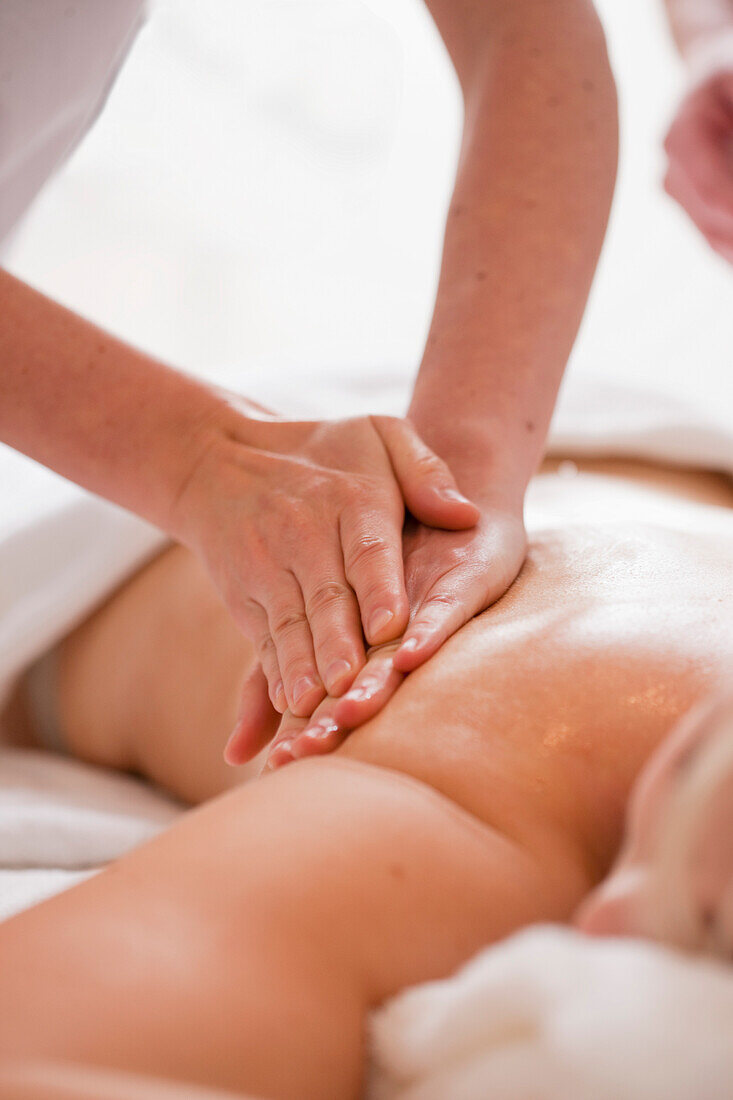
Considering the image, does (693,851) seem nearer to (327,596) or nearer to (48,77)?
(327,596)

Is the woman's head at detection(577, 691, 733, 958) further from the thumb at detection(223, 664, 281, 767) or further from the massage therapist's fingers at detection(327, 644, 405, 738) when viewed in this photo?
the thumb at detection(223, 664, 281, 767)

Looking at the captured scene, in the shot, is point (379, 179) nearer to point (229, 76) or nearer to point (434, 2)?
point (229, 76)

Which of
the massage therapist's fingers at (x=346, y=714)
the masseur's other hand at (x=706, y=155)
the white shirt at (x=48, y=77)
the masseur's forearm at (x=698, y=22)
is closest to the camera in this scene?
the massage therapist's fingers at (x=346, y=714)

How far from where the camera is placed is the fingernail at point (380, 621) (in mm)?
790

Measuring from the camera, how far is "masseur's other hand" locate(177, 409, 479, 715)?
805mm

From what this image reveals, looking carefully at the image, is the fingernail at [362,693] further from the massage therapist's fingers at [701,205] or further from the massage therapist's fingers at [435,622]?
the massage therapist's fingers at [701,205]

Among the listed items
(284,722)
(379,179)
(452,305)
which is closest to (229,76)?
(379,179)

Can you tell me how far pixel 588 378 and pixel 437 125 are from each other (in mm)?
1626

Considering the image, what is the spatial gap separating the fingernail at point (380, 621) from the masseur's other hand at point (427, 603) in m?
0.01

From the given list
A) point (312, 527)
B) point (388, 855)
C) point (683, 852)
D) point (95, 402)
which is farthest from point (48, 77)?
point (683, 852)

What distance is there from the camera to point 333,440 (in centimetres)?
93

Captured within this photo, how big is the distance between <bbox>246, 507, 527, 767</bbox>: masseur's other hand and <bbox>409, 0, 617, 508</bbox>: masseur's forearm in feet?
0.22

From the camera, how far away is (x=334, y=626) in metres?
0.80

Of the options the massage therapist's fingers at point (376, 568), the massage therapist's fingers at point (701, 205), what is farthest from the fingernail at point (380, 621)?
the massage therapist's fingers at point (701, 205)
